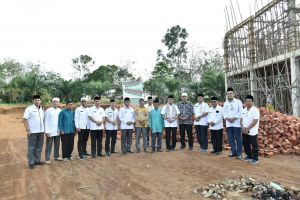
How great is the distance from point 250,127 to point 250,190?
2.31m

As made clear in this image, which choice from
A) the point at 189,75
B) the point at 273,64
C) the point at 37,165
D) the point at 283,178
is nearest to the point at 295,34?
the point at 273,64

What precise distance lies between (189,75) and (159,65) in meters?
5.03

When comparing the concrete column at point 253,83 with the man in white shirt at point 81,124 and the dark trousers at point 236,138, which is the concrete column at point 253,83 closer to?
the dark trousers at point 236,138

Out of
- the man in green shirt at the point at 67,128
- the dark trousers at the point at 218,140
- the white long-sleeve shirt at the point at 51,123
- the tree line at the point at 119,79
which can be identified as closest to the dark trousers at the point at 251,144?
the dark trousers at the point at 218,140

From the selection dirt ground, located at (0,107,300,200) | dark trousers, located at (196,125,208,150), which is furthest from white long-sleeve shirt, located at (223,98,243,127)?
dark trousers, located at (196,125,208,150)

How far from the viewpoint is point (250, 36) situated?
16.1 m

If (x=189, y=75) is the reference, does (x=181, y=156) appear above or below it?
below

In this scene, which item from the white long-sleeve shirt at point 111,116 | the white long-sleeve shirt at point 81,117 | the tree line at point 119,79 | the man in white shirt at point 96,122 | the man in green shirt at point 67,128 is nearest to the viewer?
the man in green shirt at point 67,128

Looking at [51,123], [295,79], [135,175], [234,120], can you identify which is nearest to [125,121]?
[51,123]

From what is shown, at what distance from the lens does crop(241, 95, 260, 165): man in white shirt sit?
7321 mm

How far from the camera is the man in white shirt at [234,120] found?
7.96 metres

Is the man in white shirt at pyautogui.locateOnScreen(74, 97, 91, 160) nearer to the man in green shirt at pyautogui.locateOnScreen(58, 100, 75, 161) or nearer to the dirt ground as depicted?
the man in green shirt at pyautogui.locateOnScreen(58, 100, 75, 161)

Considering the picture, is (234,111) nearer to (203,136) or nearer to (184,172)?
(203,136)

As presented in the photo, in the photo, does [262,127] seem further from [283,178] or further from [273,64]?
[273,64]
